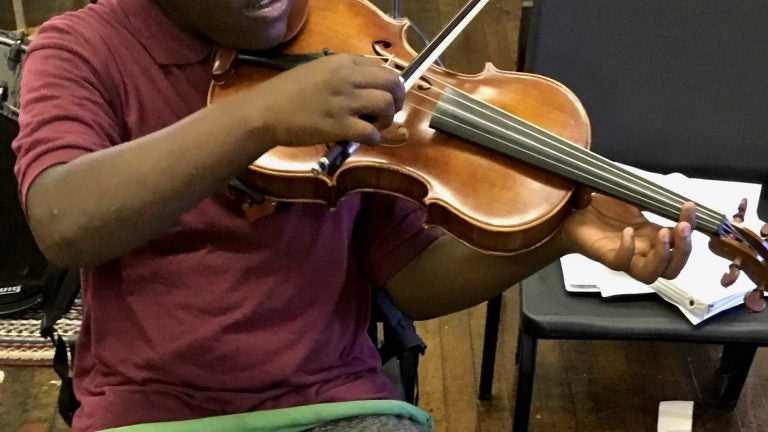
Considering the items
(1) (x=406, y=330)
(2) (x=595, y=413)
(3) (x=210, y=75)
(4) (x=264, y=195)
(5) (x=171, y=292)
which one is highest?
(3) (x=210, y=75)

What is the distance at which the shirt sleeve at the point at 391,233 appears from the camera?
1117mm

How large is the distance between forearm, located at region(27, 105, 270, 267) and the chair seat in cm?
61

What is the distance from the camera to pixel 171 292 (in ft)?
3.31

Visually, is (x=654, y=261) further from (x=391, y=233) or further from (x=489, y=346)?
(x=489, y=346)

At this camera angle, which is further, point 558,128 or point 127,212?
point 558,128

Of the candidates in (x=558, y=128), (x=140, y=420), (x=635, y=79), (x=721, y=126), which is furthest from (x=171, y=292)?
(x=721, y=126)

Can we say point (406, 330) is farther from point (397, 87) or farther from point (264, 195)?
point (397, 87)

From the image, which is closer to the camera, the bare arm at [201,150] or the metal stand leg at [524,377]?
the bare arm at [201,150]

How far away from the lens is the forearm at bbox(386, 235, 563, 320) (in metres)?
1.05

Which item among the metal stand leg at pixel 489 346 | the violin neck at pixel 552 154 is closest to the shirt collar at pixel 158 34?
the violin neck at pixel 552 154

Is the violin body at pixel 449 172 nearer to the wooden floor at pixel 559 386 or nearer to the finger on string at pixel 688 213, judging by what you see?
the finger on string at pixel 688 213

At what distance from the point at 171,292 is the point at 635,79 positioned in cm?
87

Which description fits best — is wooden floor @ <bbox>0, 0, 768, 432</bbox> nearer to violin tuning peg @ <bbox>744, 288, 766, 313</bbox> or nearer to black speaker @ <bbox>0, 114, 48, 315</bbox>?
black speaker @ <bbox>0, 114, 48, 315</bbox>

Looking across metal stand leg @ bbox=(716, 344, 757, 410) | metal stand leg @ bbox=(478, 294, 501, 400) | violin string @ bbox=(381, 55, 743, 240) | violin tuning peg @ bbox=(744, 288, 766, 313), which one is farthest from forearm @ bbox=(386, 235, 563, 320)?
metal stand leg @ bbox=(716, 344, 757, 410)
